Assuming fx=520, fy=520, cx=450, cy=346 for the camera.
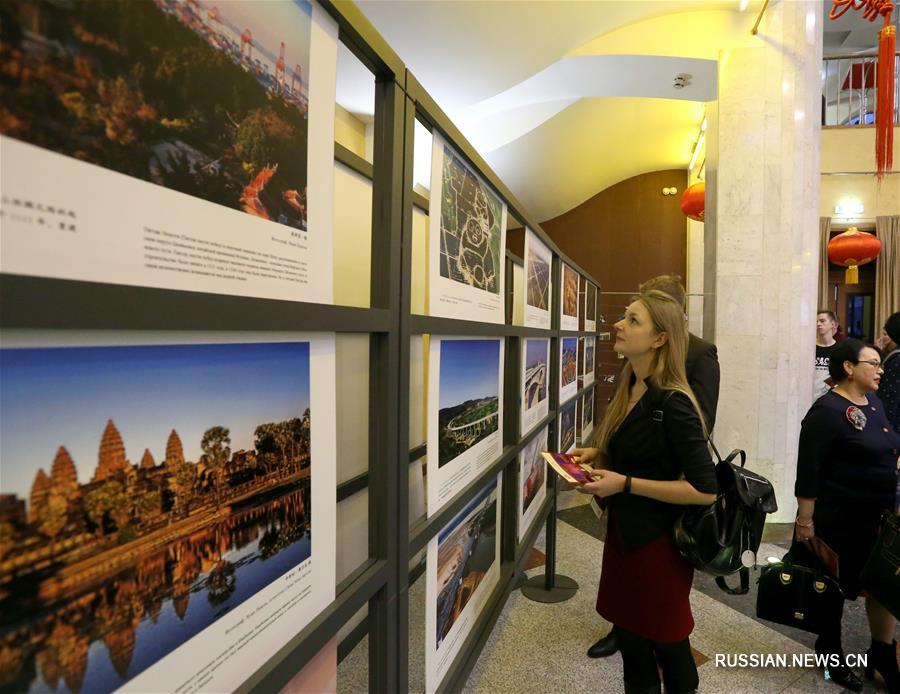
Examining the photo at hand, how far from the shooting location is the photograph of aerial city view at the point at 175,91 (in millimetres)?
400

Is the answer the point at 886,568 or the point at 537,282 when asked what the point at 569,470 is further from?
the point at 886,568

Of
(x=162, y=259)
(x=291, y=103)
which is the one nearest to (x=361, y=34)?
(x=291, y=103)

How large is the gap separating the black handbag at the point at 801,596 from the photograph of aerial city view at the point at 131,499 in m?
2.55

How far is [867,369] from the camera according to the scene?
233 cm

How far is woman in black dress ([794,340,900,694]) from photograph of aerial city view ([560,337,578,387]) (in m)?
1.25

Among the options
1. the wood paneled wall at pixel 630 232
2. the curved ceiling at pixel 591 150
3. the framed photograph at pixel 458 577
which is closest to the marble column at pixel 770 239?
the curved ceiling at pixel 591 150

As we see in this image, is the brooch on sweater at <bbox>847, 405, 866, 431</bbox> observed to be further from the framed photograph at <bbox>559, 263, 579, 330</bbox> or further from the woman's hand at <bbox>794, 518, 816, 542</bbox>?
A: the framed photograph at <bbox>559, 263, 579, 330</bbox>

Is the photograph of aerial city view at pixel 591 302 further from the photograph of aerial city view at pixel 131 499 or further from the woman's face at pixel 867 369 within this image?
the photograph of aerial city view at pixel 131 499

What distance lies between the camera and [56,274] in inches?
16.4

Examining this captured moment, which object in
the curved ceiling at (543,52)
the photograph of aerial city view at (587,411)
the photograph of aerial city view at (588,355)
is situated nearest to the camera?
the curved ceiling at (543,52)

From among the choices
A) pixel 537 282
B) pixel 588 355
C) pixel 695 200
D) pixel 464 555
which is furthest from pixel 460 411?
pixel 695 200

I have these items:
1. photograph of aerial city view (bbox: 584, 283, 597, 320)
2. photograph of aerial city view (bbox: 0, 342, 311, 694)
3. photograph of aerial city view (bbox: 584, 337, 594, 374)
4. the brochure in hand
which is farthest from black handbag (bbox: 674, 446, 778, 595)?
photograph of aerial city view (bbox: 584, 283, 597, 320)

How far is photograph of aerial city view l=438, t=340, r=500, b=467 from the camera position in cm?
123

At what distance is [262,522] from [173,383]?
0.75 feet
